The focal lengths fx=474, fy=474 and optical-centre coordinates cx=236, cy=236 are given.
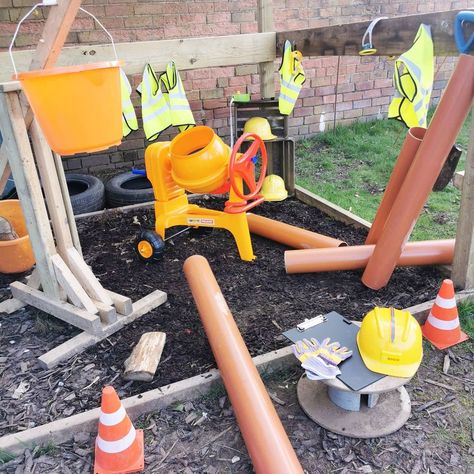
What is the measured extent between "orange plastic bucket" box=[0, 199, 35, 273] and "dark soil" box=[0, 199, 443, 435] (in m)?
0.15

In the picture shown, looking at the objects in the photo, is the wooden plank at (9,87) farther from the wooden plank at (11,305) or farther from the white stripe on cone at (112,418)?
the white stripe on cone at (112,418)

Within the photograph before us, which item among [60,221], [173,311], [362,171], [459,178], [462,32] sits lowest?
[362,171]

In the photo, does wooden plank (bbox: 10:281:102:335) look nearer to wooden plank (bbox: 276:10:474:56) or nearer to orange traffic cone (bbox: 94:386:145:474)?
orange traffic cone (bbox: 94:386:145:474)

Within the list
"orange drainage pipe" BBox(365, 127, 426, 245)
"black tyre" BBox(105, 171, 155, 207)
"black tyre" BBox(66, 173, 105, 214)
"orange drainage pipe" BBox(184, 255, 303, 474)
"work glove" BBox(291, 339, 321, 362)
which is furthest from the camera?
"black tyre" BBox(105, 171, 155, 207)

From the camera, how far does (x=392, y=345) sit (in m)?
1.95

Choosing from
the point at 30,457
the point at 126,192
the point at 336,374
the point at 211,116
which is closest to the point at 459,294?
the point at 336,374

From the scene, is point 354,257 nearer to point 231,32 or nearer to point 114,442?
point 114,442

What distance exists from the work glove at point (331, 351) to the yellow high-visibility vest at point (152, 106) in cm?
185

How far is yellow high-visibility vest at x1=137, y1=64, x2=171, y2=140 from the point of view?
328 centimetres

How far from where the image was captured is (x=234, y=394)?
6.57ft

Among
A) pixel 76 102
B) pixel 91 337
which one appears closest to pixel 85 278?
pixel 91 337

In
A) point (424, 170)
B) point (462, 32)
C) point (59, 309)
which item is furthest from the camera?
point (59, 309)

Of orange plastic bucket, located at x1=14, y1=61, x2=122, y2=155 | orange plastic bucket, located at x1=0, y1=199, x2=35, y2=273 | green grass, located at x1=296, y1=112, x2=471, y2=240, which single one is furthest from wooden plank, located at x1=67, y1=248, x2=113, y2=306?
green grass, located at x1=296, y1=112, x2=471, y2=240

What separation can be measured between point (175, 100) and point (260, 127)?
885mm
